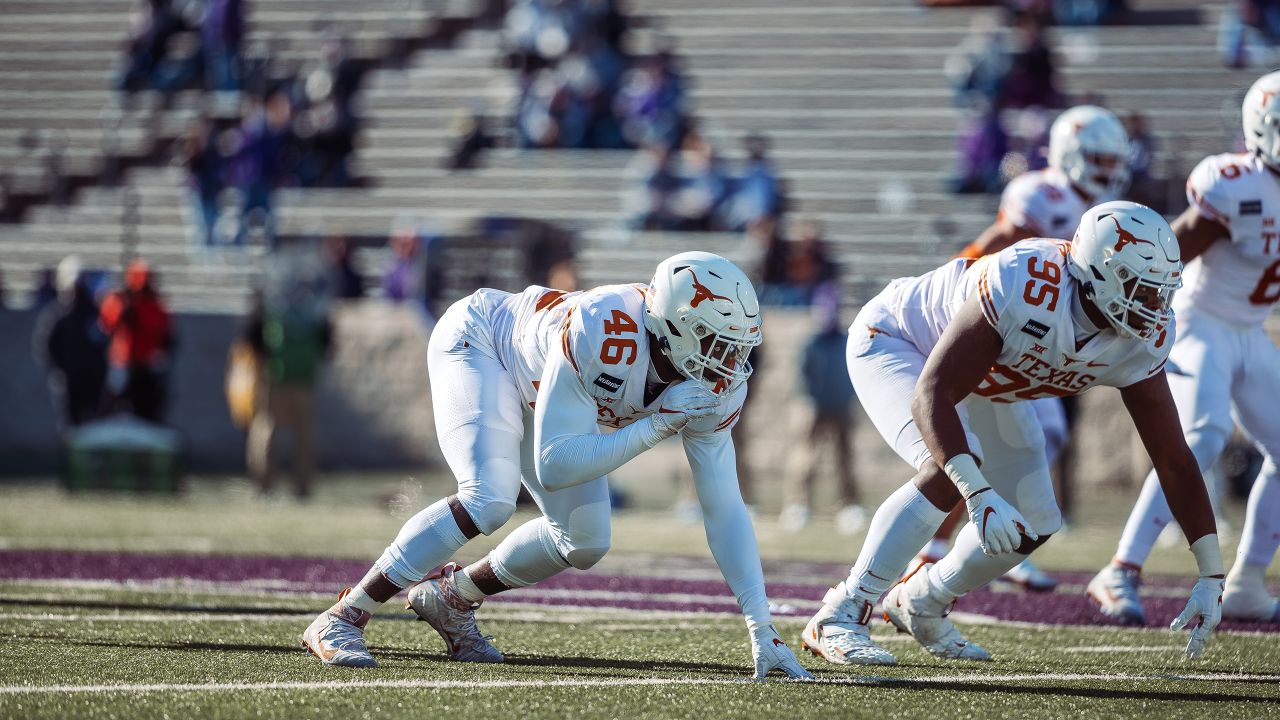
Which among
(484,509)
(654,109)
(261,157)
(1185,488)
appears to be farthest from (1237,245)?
(261,157)

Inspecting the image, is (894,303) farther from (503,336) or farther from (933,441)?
(503,336)

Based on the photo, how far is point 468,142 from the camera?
784 inches

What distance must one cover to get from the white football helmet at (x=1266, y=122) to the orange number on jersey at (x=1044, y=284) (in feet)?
7.02

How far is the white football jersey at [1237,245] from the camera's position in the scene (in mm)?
7137

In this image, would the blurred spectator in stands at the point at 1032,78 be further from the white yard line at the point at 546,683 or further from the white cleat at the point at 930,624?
the white yard line at the point at 546,683

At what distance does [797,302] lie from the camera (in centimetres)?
1567

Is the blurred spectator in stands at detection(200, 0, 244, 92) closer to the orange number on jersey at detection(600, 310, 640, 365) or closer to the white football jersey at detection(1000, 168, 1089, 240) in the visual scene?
the white football jersey at detection(1000, 168, 1089, 240)

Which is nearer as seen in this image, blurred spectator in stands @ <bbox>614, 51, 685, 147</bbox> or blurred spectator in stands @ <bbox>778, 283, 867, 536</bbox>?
blurred spectator in stands @ <bbox>778, 283, 867, 536</bbox>

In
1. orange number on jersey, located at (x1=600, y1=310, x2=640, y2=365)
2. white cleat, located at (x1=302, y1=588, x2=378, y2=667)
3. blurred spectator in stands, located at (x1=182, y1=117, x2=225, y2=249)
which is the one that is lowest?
blurred spectator in stands, located at (x1=182, y1=117, x2=225, y2=249)

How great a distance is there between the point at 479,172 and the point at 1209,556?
14997 mm

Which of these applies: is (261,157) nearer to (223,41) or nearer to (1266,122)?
(223,41)

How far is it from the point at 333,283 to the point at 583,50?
3.80 meters

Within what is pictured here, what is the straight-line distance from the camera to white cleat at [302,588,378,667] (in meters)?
5.41

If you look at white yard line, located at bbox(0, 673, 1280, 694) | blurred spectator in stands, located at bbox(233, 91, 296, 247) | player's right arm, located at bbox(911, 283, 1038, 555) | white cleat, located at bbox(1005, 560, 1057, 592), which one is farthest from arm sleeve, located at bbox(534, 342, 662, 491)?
blurred spectator in stands, located at bbox(233, 91, 296, 247)
